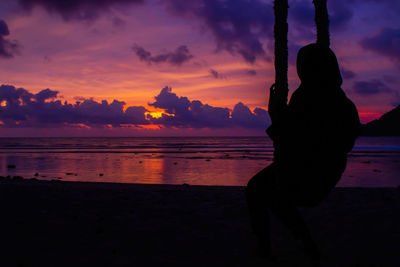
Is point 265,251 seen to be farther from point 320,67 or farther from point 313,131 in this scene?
point 320,67

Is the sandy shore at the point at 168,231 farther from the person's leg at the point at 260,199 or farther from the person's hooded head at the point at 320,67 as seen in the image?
the person's hooded head at the point at 320,67

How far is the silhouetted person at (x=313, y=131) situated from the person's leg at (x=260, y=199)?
0.39ft

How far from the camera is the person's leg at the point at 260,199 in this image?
327 centimetres

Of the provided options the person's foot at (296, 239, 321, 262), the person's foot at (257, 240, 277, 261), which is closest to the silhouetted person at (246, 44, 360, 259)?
the person's foot at (296, 239, 321, 262)

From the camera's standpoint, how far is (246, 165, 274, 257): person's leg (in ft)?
10.7

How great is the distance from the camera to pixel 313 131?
9.48 ft

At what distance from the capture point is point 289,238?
4629mm

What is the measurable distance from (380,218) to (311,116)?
12.0 feet

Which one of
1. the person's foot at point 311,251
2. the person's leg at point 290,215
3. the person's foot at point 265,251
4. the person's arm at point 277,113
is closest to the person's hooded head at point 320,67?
the person's arm at point 277,113

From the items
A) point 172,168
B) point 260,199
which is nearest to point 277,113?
point 260,199

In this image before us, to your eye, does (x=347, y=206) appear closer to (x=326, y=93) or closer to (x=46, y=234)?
(x=326, y=93)

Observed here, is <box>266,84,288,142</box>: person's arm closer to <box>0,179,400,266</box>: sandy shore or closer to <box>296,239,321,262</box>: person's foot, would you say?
<box>296,239,321,262</box>: person's foot

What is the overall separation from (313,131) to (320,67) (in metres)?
0.59

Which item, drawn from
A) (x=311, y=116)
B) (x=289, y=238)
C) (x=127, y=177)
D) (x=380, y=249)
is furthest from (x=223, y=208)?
(x=127, y=177)
